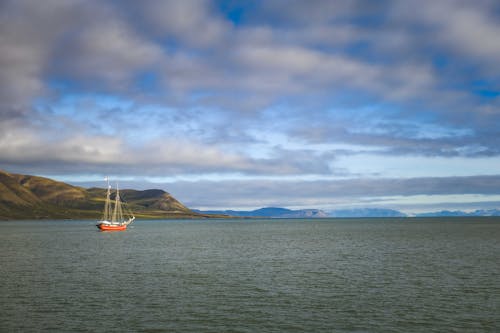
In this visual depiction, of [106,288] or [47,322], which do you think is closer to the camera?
[47,322]

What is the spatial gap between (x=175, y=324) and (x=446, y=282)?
35.7 m

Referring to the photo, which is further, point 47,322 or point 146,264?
point 146,264

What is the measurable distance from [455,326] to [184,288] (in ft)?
97.7

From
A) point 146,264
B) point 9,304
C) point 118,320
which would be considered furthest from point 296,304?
point 146,264

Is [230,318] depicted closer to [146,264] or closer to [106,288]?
[106,288]

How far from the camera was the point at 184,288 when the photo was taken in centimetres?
5259

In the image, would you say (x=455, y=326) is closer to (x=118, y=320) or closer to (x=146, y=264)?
(x=118, y=320)

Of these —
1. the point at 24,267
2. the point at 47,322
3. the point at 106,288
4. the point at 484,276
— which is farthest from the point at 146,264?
the point at 484,276

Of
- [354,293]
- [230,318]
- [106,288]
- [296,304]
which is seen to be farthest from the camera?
[106,288]

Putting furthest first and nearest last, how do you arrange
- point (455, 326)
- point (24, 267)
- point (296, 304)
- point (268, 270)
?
point (24, 267) → point (268, 270) → point (296, 304) → point (455, 326)

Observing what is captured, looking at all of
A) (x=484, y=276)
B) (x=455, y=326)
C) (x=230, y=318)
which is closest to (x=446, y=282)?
(x=484, y=276)

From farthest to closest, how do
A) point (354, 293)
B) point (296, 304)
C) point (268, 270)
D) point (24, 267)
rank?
point (24, 267), point (268, 270), point (354, 293), point (296, 304)

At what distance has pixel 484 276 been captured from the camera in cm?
5950

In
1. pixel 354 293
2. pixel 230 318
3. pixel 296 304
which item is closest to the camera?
pixel 230 318
